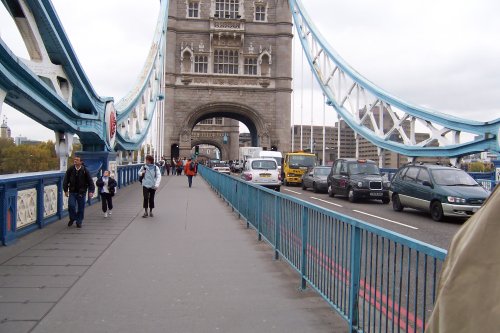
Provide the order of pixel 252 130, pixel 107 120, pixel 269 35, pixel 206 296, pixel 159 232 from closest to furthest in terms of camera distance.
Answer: pixel 206 296
pixel 159 232
pixel 107 120
pixel 269 35
pixel 252 130

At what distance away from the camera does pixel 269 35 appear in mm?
54688

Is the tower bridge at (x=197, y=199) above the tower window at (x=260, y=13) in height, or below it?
below

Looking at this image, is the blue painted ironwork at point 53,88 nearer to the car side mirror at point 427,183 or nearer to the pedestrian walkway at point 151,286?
the pedestrian walkway at point 151,286

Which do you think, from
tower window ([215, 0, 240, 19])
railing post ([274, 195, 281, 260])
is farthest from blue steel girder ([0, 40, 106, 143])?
tower window ([215, 0, 240, 19])

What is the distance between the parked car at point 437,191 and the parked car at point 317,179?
7.58 meters

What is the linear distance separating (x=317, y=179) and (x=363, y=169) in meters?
4.30

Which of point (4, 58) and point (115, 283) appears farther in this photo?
point (4, 58)

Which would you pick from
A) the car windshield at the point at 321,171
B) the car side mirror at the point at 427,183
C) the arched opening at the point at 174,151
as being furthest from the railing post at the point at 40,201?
the arched opening at the point at 174,151

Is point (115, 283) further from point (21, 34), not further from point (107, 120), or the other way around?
point (107, 120)

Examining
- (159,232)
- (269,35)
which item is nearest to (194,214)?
(159,232)

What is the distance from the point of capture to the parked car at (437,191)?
12.0 metres

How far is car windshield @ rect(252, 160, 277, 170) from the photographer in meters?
24.0

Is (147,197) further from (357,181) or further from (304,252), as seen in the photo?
(357,181)

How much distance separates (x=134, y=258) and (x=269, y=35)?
1992 inches
